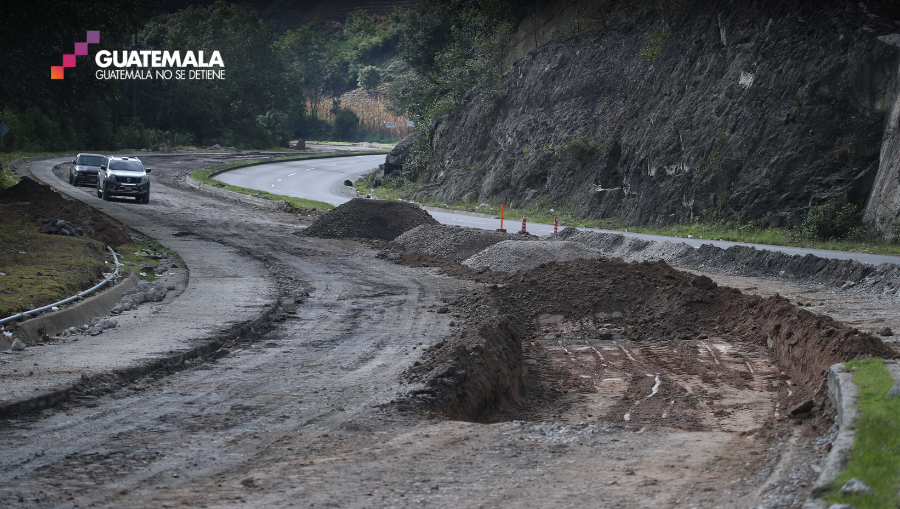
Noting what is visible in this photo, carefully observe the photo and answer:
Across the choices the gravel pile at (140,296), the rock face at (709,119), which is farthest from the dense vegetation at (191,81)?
the rock face at (709,119)

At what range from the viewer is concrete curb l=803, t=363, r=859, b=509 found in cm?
480

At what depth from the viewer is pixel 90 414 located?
7562 millimetres

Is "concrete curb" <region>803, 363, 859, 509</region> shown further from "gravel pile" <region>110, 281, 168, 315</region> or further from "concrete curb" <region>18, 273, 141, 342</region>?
"gravel pile" <region>110, 281, 168, 315</region>

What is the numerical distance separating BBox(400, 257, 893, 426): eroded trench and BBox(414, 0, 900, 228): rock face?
1279 centimetres

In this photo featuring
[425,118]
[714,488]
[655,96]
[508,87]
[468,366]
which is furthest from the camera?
[425,118]

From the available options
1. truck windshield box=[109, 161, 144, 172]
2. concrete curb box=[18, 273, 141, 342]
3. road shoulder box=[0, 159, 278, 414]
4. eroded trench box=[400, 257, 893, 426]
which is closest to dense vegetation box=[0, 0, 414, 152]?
truck windshield box=[109, 161, 144, 172]

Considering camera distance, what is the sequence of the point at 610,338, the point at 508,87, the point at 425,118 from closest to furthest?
the point at 610,338, the point at 508,87, the point at 425,118

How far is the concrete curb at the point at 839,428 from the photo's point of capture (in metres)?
4.80

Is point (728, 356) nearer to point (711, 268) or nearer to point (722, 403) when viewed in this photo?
point (722, 403)

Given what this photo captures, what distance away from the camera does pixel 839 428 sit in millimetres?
6062

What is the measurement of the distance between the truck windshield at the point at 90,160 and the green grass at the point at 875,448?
4063 centimetres

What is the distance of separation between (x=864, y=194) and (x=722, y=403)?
63.2ft

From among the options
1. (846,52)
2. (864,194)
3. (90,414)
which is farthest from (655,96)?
(90,414)

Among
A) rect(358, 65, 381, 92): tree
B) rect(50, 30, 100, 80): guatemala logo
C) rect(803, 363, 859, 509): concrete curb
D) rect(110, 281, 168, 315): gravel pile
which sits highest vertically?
rect(358, 65, 381, 92): tree
